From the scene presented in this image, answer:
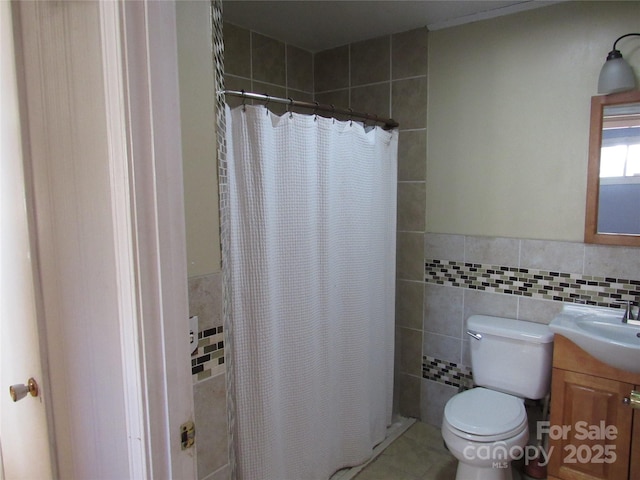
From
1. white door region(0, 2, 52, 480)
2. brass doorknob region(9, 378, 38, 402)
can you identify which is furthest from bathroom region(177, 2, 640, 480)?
brass doorknob region(9, 378, 38, 402)

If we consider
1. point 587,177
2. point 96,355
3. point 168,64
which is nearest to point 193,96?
point 168,64

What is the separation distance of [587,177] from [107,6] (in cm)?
209

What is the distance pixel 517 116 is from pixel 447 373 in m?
1.51

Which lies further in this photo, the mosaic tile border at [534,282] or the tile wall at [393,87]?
the tile wall at [393,87]

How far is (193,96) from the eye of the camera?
930mm

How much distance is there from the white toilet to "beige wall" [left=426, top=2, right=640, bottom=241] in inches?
20.8

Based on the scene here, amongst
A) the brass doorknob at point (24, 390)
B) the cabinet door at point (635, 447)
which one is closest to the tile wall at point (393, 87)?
the cabinet door at point (635, 447)

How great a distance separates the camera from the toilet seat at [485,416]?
5.79 feet

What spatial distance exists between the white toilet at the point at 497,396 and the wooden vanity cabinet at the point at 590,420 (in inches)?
5.9

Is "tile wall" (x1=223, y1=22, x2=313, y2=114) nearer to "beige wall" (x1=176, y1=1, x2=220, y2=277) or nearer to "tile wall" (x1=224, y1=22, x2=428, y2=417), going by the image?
"tile wall" (x1=224, y1=22, x2=428, y2=417)

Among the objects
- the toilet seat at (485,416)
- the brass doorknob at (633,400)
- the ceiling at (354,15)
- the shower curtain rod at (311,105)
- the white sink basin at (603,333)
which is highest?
the ceiling at (354,15)

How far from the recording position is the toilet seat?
5.79 ft

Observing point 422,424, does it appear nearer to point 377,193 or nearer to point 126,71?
point 377,193

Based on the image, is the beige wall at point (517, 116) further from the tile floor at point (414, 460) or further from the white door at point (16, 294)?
the white door at point (16, 294)
